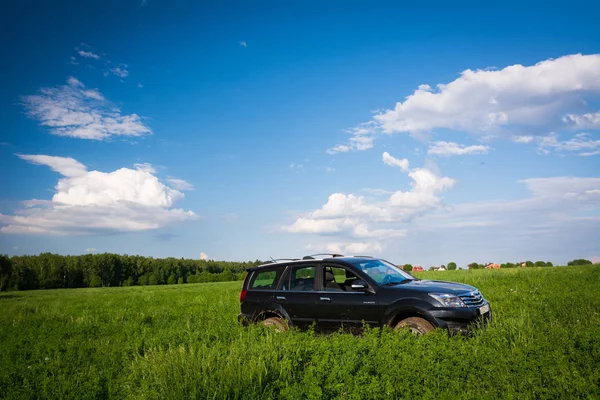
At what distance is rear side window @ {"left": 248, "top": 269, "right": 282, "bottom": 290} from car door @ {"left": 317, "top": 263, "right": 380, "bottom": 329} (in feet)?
3.99

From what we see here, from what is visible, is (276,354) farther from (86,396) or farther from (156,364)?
(86,396)

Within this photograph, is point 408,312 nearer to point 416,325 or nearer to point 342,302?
point 416,325

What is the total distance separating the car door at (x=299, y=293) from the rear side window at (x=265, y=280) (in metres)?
0.22

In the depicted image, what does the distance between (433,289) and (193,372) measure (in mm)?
4732

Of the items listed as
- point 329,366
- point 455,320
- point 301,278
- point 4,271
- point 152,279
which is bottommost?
point 152,279

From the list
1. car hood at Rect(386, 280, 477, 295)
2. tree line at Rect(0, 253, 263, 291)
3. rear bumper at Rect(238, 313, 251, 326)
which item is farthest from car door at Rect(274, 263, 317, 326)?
tree line at Rect(0, 253, 263, 291)

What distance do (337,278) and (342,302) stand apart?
2.30 ft

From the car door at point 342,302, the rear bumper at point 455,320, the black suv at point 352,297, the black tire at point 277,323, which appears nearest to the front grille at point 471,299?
the black suv at point 352,297

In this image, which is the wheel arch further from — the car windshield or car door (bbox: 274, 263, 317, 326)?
car door (bbox: 274, 263, 317, 326)

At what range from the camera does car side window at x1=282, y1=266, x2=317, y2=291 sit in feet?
31.4

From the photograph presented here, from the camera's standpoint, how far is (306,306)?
30.8 ft

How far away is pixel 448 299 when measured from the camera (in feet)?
26.7

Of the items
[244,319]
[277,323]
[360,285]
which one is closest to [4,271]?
[244,319]

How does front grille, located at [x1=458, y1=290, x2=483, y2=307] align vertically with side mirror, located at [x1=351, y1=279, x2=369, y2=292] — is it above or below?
below
